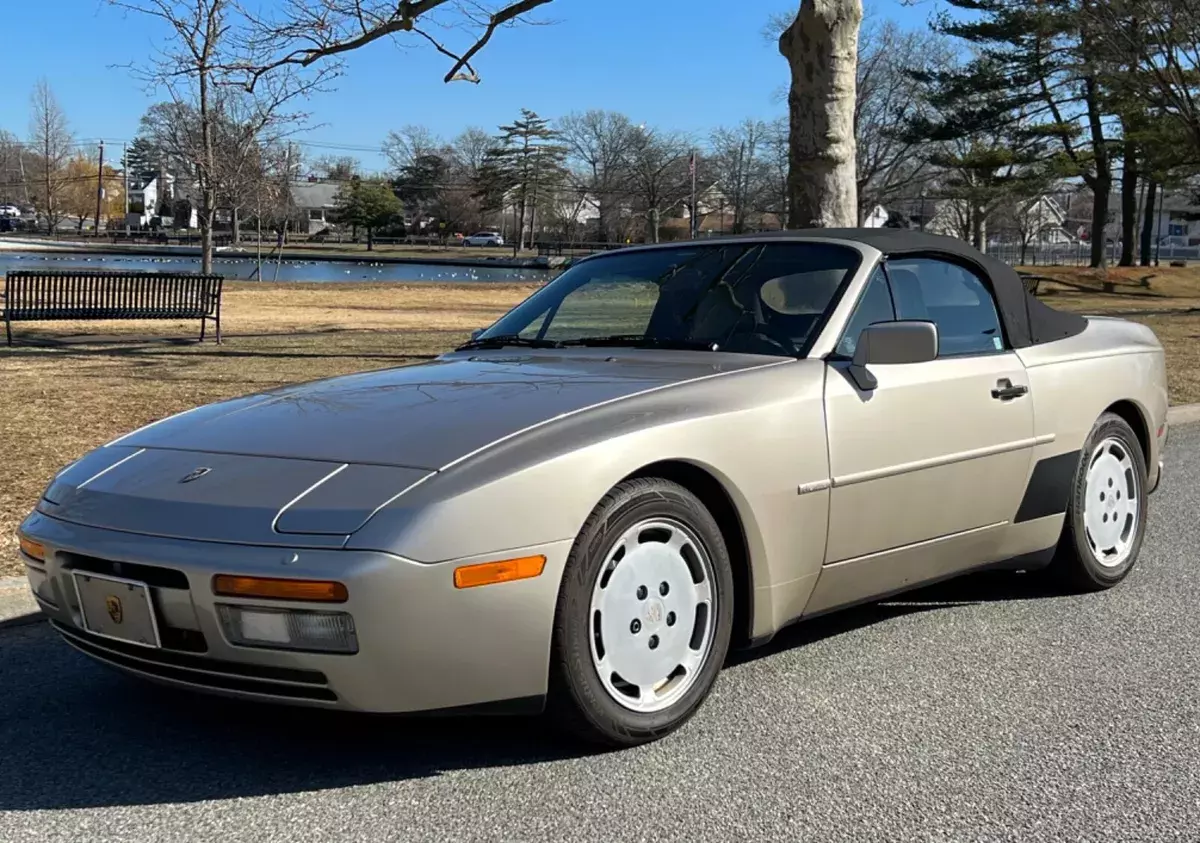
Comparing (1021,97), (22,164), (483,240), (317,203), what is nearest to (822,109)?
(1021,97)

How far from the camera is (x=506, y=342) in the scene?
15.0 ft

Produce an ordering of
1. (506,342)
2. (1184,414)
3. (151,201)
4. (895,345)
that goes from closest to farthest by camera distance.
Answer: (895,345) → (506,342) → (1184,414) → (151,201)

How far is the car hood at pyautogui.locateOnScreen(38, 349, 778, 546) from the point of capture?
2871 mm

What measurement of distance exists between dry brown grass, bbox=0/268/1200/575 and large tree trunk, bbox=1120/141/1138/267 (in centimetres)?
2309

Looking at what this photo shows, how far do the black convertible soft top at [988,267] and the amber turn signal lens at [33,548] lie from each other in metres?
2.66

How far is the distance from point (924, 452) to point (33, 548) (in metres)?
2.75

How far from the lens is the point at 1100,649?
13.7ft

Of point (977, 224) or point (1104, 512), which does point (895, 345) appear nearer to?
point (1104, 512)

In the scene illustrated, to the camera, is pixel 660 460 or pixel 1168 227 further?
pixel 1168 227

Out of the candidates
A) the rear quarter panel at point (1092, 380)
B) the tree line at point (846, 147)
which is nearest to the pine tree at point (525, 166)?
the tree line at point (846, 147)

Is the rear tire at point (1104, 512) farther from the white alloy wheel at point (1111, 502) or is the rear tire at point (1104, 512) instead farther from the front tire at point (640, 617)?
the front tire at point (640, 617)

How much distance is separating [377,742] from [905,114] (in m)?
56.9

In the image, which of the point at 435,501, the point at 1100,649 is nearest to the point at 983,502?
the point at 1100,649

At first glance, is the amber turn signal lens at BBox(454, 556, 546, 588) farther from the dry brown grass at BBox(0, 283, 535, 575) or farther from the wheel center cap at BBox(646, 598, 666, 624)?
the dry brown grass at BBox(0, 283, 535, 575)
